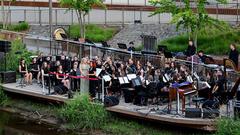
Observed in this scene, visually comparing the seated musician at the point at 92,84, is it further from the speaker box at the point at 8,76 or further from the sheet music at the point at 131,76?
the speaker box at the point at 8,76

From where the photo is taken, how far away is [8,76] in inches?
1093

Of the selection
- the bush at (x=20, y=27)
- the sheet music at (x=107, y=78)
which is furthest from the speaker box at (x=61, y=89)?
the bush at (x=20, y=27)

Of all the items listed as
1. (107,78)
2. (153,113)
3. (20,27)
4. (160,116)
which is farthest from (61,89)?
(20,27)

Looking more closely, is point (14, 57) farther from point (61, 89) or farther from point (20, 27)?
point (20, 27)

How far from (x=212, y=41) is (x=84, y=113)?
12524mm

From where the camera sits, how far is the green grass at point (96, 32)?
37.0 metres

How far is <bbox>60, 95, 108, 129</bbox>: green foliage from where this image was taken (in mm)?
21203

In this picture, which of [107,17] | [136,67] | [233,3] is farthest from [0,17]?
[136,67]

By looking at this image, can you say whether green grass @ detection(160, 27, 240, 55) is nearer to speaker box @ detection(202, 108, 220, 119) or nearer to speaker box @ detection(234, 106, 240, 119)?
speaker box @ detection(202, 108, 220, 119)

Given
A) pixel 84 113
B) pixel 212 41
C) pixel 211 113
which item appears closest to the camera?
pixel 211 113

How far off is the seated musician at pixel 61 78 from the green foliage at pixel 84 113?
7.99ft

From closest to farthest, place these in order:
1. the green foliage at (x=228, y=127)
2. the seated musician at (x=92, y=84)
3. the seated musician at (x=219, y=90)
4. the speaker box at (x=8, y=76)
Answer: the green foliage at (x=228, y=127)
the seated musician at (x=219, y=90)
the seated musician at (x=92, y=84)
the speaker box at (x=8, y=76)

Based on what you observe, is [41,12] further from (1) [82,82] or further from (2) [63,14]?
(1) [82,82]

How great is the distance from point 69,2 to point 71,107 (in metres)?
11.2
